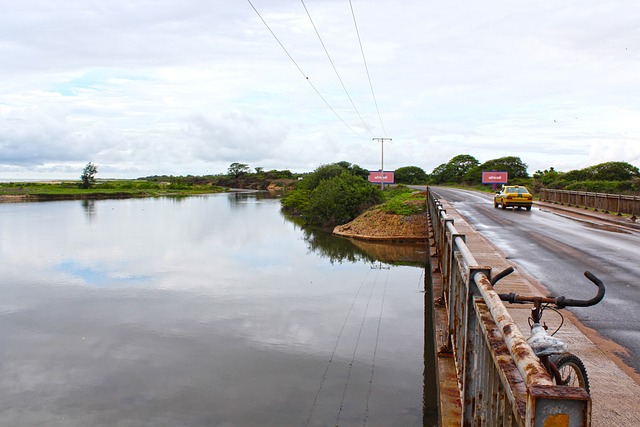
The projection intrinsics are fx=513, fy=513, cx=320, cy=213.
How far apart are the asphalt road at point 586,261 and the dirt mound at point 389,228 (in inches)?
509

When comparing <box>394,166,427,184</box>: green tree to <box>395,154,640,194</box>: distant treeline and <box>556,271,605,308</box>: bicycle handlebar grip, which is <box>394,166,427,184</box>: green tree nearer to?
<box>395,154,640,194</box>: distant treeline

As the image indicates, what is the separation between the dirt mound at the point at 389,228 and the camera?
132ft

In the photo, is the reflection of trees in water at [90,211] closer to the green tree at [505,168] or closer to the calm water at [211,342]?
the calm water at [211,342]

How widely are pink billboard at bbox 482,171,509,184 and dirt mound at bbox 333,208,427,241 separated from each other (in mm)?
53951

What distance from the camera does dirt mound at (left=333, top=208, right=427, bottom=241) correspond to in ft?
132

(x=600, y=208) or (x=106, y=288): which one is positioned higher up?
(x=600, y=208)

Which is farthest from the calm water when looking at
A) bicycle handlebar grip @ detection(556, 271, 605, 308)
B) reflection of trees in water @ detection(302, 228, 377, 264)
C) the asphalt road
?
bicycle handlebar grip @ detection(556, 271, 605, 308)

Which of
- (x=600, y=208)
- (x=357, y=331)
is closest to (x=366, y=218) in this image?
(x=600, y=208)

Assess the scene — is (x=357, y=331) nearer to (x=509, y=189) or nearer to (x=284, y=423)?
(x=284, y=423)

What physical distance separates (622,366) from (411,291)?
16218 millimetres

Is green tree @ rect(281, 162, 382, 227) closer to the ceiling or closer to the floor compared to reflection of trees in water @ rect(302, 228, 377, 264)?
closer to the ceiling

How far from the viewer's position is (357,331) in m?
16.5

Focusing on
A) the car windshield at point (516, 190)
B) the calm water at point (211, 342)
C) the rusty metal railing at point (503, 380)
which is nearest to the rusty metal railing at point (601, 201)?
the car windshield at point (516, 190)

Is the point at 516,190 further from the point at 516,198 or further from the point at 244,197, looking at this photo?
the point at 244,197
